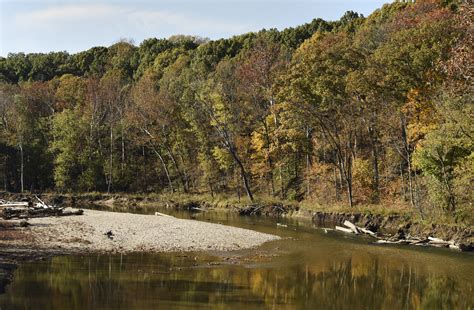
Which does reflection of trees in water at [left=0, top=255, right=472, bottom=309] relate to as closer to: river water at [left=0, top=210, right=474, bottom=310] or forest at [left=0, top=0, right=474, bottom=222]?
river water at [left=0, top=210, right=474, bottom=310]

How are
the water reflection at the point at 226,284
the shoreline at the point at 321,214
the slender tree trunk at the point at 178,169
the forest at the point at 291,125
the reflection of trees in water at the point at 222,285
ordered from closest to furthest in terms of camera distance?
1. the water reflection at the point at 226,284
2. the reflection of trees in water at the point at 222,285
3. the shoreline at the point at 321,214
4. the forest at the point at 291,125
5. the slender tree trunk at the point at 178,169

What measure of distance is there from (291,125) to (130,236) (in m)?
27.4

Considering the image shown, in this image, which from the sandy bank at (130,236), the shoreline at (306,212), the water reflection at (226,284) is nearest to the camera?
the water reflection at (226,284)

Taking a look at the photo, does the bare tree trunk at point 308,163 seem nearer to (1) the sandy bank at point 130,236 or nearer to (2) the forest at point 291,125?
(2) the forest at point 291,125

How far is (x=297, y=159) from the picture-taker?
6488 centimetres

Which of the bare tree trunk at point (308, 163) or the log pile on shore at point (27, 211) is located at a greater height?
the bare tree trunk at point (308, 163)

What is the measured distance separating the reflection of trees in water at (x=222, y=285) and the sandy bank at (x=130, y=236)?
3.16m

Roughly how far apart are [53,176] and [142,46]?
60141 millimetres

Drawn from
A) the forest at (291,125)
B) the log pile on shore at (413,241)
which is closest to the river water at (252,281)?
the log pile on shore at (413,241)

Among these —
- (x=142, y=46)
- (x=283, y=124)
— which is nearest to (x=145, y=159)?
(x=283, y=124)

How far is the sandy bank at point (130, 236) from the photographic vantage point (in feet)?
92.2

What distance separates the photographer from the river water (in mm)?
18100

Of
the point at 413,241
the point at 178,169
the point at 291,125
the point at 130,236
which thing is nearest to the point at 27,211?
the point at 130,236

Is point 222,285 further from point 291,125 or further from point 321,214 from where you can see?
point 291,125
